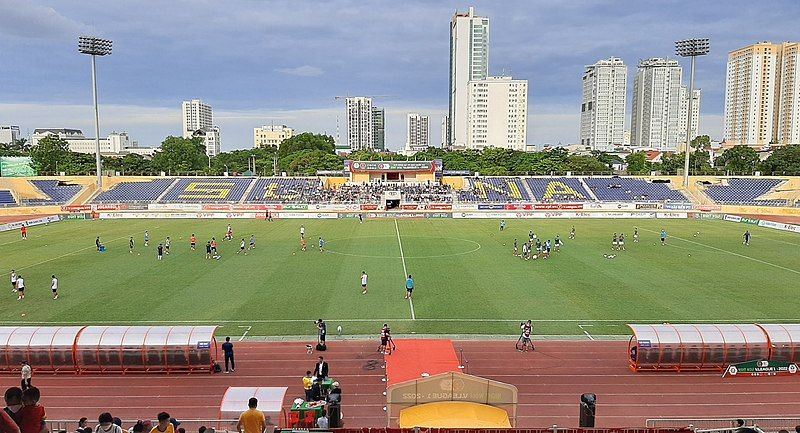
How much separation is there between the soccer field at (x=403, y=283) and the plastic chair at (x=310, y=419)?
303 inches

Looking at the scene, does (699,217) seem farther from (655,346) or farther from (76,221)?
(76,221)

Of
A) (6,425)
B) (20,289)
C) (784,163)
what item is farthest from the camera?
(784,163)

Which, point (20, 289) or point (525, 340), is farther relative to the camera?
point (20, 289)

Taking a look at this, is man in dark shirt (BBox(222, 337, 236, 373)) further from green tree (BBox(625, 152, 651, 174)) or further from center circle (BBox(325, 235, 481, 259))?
green tree (BBox(625, 152, 651, 174))

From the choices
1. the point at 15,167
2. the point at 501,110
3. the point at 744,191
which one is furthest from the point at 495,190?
the point at 501,110

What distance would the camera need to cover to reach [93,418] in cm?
1276

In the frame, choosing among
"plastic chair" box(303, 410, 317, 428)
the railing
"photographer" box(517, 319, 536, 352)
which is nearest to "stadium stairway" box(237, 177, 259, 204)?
"photographer" box(517, 319, 536, 352)

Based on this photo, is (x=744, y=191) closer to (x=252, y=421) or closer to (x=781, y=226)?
(x=781, y=226)

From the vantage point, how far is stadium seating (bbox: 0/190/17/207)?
6447 cm

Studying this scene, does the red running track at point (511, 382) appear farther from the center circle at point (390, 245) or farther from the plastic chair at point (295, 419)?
the center circle at point (390, 245)

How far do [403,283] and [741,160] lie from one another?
94833mm

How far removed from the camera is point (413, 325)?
19438mm

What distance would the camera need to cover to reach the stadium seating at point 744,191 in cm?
6850

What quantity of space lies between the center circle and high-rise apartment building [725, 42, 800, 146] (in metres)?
171
